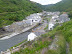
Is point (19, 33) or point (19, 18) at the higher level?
point (19, 18)

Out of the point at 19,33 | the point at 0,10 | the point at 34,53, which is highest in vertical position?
the point at 0,10

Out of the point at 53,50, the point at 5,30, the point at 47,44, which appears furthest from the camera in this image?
the point at 5,30

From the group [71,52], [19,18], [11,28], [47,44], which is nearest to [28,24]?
[19,18]

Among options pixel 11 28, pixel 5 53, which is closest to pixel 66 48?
pixel 5 53

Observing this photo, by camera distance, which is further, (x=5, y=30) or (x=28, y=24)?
(x=28, y=24)

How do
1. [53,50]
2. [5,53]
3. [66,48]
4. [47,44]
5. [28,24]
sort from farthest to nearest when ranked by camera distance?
1. [28,24]
2. [5,53]
3. [47,44]
4. [66,48]
5. [53,50]

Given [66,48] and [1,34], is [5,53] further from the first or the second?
[1,34]

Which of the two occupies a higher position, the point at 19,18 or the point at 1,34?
the point at 19,18

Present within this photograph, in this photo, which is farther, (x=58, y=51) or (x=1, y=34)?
(x=1, y=34)

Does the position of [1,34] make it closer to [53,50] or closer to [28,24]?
[28,24]
